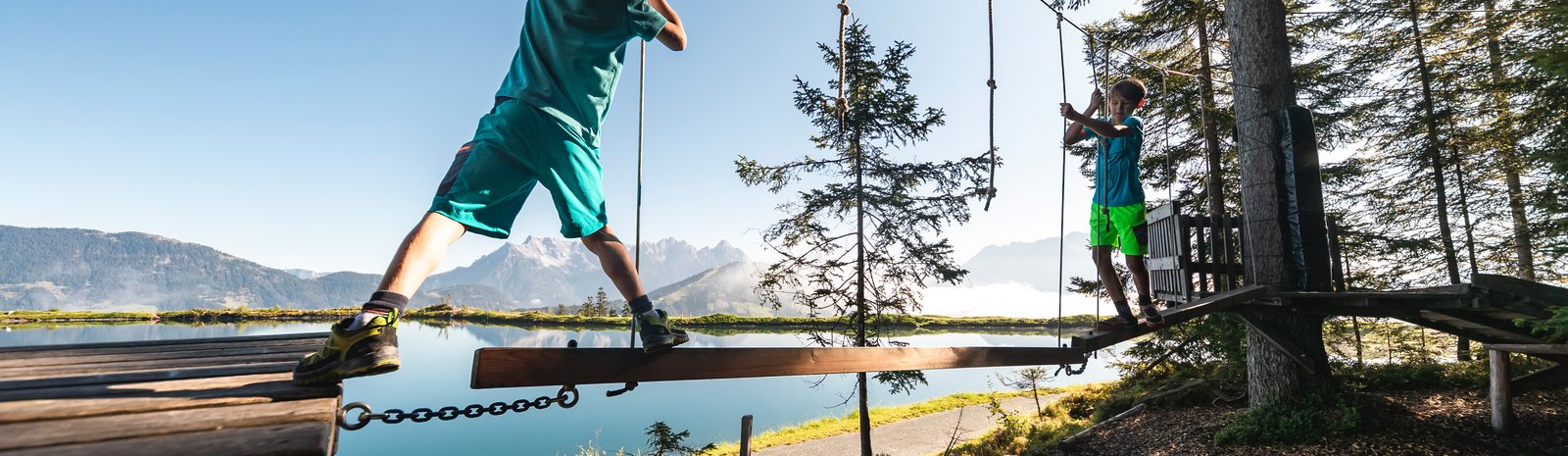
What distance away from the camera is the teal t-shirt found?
2141 millimetres

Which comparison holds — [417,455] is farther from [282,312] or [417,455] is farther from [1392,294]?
[1392,294]

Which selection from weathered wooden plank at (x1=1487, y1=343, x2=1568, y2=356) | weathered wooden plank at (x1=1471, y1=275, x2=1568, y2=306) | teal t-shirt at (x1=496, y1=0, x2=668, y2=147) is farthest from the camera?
weathered wooden plank at (x1=1471, y1=275, x2=1568, y2=306)

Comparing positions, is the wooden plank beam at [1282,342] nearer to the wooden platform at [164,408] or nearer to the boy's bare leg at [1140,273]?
the boy's bare leg at [1140,273]

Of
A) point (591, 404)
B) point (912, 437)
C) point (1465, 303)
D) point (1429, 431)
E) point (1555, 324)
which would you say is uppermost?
point (1465, 303)

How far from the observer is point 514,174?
6.82 feet

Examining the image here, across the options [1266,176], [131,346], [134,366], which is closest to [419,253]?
[134,366]

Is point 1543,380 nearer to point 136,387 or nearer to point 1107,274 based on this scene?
point 1107,274

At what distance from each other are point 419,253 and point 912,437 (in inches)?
774

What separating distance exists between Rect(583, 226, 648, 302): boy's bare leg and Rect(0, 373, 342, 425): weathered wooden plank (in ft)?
2.90

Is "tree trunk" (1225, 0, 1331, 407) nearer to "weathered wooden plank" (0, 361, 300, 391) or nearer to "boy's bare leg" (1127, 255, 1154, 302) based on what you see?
"boy's bare leg" (1127, 255, 1154, 302)

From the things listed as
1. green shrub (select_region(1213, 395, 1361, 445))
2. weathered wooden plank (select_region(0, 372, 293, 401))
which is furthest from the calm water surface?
weathered wooden plank (select_region(0, 372, 293, 401))

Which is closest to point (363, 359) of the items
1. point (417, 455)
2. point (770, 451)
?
point (770, 451)

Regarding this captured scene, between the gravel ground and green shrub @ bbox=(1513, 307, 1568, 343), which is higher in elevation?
green shrub @ bbox=(1513, 307, 1568, 343)

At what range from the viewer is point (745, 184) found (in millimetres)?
13688
